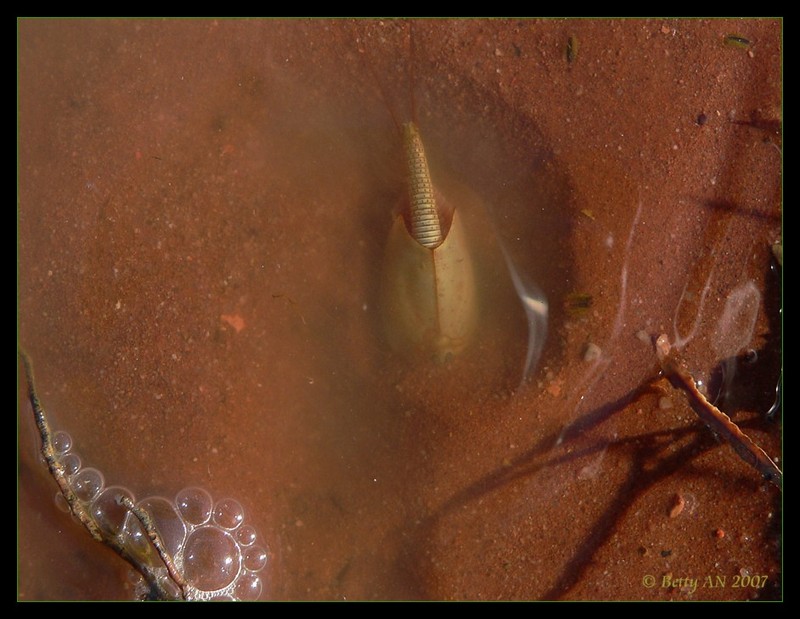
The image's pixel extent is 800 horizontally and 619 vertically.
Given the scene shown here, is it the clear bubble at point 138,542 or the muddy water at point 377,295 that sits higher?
the muddy water at point 377,295

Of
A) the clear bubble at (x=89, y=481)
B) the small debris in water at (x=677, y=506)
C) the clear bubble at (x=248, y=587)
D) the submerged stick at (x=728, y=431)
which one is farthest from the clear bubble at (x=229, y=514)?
the submerged stick at (x=728, y=431)

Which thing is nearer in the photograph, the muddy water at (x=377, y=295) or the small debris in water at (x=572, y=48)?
the muddy water at (x=377, y=295)

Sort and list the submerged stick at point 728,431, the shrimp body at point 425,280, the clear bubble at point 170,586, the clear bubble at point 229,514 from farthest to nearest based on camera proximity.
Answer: the shrimp body at point 425,280 < the clear bubble at point 229,514 < the clear bubble at point 170,586 < the submerged stick at point 728,431

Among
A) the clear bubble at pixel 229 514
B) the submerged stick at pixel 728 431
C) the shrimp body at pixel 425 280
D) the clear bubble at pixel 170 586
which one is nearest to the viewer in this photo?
the submerged stick at pixel 728 431

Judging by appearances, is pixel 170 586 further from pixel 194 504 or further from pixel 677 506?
pixel 677 506

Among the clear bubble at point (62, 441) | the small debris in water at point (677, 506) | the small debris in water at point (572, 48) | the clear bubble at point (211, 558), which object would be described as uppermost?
the small debris in water at point (572, 48)

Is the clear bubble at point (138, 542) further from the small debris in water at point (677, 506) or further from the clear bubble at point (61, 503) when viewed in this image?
the small debris in water at point (677, 506)

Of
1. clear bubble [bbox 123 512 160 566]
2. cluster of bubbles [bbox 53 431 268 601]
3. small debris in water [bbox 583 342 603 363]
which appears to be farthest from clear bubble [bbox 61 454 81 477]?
small debris in water [bbox 583 342 603 363]
